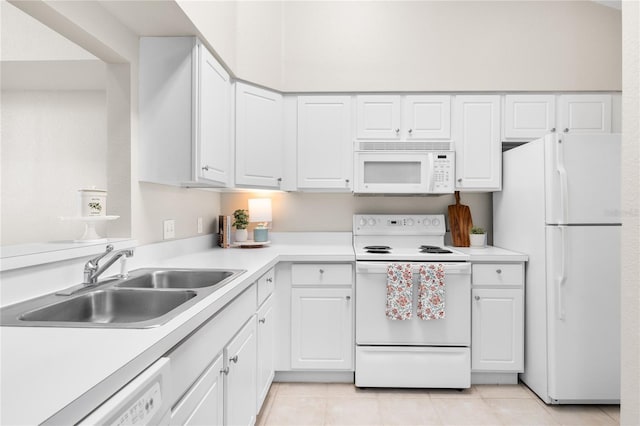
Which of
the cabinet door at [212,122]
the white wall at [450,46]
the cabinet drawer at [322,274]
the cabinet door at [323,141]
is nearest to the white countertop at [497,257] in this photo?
the cabinet drawer at [322,274]

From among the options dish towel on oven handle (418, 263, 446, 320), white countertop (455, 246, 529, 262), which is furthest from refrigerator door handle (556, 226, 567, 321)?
dish towel on oven handle (418, 263, 446, 320)

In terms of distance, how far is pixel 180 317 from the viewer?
3.31 feet

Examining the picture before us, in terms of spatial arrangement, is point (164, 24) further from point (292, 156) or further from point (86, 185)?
point (292, 156)

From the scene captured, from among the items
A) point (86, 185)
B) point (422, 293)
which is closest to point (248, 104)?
point (86, 185)

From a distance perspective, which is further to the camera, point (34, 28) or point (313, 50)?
point (313, 50)

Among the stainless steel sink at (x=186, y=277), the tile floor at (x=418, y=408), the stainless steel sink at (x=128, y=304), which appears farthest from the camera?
the tile floor at (x=418, y=408)

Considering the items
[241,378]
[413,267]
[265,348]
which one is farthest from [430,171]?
[241,378]

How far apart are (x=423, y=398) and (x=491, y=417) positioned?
1.30ft

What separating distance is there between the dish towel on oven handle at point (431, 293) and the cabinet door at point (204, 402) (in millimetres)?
1418

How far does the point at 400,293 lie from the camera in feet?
7.73

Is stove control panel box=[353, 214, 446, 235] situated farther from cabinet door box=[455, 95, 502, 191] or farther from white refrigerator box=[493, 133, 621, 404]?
white refrigerator box=[493, 133, 621, 404]

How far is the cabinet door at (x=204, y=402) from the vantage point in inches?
40.9

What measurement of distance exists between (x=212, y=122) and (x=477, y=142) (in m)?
1.93

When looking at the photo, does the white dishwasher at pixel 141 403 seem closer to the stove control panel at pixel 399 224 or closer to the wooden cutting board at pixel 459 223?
the stove control panel at pixel 399 224
